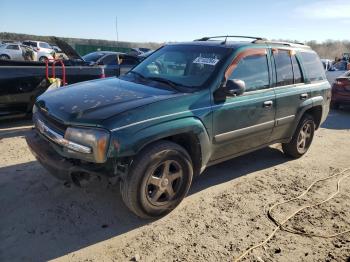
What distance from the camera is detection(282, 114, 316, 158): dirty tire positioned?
5.64m

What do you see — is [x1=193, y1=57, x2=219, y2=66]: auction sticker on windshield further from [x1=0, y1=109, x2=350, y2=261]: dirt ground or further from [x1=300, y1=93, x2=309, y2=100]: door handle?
[x1=300, y1=93, x2=309, y2=100]: door handle

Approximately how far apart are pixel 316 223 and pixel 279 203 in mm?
519

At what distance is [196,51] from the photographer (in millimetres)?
4559

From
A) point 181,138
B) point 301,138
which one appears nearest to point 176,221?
point 181,138

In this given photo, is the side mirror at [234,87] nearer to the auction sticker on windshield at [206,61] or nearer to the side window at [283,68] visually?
the auction sticker on windshield at [206,61]

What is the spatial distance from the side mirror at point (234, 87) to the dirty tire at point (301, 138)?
2.01 m

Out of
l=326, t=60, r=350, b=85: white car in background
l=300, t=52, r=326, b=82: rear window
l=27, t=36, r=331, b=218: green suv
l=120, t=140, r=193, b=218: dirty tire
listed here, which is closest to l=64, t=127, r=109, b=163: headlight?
l=27, t=36, r=331, b=218: green suv

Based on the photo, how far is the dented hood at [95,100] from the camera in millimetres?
3381

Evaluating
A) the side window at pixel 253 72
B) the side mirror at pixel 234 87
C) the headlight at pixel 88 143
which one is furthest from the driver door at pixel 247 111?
the headlight at pixel 88 143

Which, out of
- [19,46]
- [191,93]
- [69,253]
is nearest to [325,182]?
[191,93]

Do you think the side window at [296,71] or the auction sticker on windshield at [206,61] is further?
the side window at [296,71]

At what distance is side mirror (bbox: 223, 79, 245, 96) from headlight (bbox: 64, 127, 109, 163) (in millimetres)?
1541

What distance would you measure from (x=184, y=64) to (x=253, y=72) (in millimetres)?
879

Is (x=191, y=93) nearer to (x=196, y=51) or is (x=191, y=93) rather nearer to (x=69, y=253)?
(x=196, y=51)
